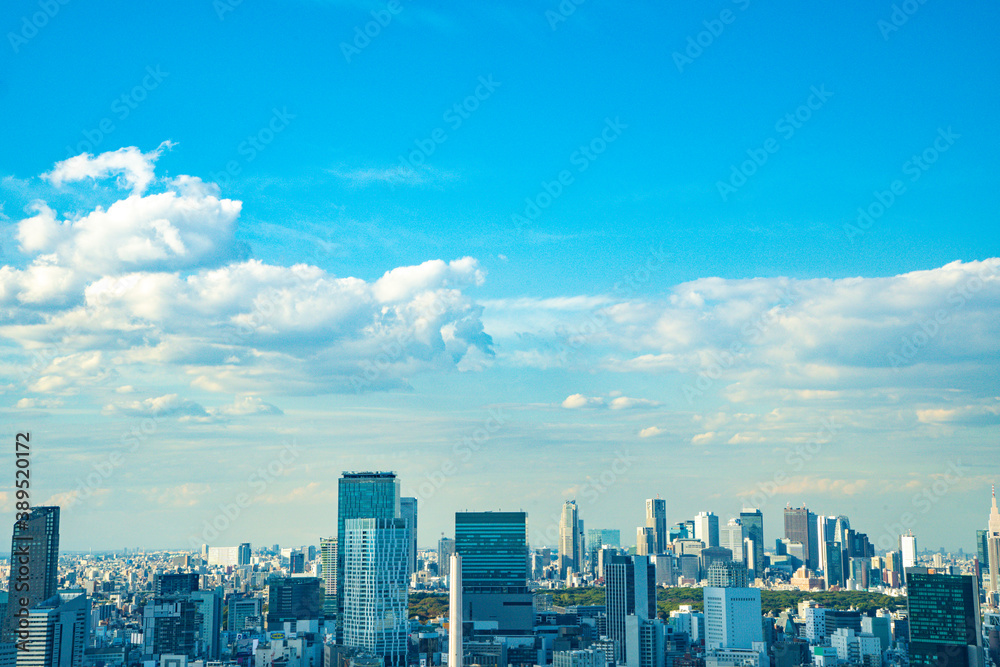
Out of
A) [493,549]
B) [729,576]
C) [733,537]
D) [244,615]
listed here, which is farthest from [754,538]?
[244,615]

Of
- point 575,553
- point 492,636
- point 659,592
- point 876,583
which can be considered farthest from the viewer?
point 575,553

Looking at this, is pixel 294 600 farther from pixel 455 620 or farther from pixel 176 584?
pixel 455 620

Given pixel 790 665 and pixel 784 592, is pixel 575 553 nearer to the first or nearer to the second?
pixel 784 592

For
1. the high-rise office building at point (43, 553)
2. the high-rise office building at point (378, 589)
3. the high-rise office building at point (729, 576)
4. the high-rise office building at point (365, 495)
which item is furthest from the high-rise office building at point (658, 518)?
the high-rise office building at point (43, 553)

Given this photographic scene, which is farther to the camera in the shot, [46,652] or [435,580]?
[435,580]

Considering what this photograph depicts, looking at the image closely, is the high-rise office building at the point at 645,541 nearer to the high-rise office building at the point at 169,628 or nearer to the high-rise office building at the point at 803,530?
the high-rise office building at the point at 803,530

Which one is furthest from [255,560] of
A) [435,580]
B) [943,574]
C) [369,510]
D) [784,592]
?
[943,574]
